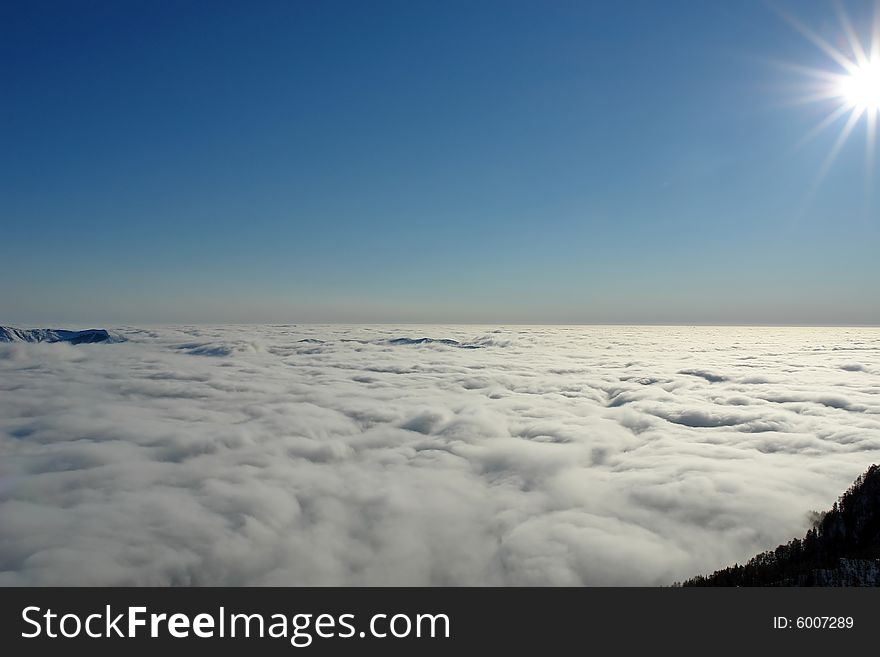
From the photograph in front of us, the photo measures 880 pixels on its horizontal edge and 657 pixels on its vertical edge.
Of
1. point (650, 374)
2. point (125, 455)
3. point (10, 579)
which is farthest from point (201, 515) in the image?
point (650, 374)

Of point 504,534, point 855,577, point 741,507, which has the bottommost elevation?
point 504,534

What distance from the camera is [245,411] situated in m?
115

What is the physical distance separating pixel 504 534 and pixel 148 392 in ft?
459

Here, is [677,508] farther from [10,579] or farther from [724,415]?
[10,579]

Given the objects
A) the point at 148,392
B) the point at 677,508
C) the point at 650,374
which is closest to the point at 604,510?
the point at 677,508

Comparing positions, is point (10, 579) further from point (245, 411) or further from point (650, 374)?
point (650, 374)

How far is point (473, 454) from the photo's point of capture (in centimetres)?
8606

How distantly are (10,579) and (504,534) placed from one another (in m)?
55.9

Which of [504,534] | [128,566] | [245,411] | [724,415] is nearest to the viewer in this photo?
[128,566]

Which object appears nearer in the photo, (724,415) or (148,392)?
→ (724,415)

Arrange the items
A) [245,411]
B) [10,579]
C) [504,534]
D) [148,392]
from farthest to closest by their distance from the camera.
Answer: [148,392] < [245,411] < [504,534] < [10,579]

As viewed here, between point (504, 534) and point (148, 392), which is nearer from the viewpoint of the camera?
point (504, 534)

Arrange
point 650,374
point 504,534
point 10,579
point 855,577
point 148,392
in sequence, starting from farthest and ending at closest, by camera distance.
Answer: point 650,374 < point 148,392 < point 504,534 < point 10,579 < point 855,577

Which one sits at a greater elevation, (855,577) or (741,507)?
(855,577)
